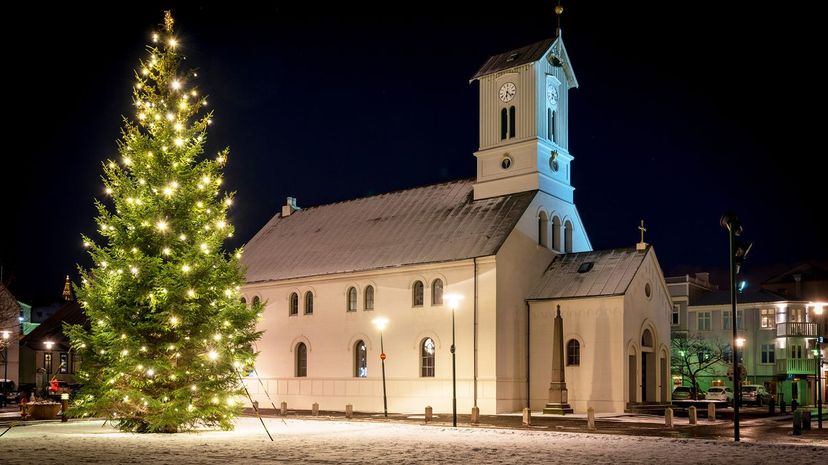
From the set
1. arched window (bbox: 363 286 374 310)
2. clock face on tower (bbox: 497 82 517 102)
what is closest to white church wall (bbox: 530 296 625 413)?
arched window (bbox: 363 286 374 310)

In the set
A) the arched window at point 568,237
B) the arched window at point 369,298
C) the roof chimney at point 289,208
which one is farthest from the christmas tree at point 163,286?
the roof chimney at point 289,208

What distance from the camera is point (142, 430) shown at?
90.2 ft

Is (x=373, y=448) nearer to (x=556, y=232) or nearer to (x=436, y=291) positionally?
(x=436, y=291)

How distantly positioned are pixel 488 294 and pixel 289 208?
22555mm

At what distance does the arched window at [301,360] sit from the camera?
4953 cm

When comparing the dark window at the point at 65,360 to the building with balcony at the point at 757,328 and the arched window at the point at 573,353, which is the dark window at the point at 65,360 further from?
the building with balcony at the point at 757,328

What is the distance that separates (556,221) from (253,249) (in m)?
21.7

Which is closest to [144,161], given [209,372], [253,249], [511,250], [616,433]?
[209,372]

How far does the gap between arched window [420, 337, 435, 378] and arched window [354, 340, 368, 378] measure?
3825 mm

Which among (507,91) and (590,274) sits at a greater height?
(507,91)

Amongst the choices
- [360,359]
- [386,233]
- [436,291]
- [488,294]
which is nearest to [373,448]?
[488,294]

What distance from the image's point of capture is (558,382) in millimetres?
39281

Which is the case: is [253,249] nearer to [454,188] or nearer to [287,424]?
[454,188]

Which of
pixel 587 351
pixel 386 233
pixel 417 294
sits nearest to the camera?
Answer: pixel 587 351
